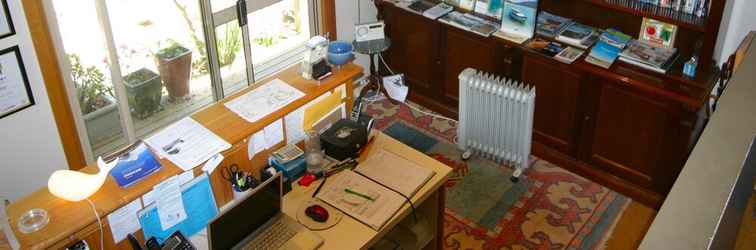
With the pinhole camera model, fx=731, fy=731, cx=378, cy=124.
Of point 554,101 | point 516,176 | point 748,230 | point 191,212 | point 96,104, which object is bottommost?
point 516,176

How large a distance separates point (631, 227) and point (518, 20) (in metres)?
1.40

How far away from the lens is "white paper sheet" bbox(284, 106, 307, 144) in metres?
3.32

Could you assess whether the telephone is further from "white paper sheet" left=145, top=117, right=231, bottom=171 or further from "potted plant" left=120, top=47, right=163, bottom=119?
"potted plant" left=120, top=47, right=163, bottom=119

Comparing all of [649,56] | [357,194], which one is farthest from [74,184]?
[649,56]

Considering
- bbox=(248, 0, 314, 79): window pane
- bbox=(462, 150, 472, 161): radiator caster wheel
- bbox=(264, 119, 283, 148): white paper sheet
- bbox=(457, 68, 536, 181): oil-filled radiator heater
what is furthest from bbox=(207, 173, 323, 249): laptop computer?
bbox=(248, 0, 314, 79): window pane

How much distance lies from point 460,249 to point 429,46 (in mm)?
1605

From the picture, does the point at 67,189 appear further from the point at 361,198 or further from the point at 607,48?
the point at 607,48

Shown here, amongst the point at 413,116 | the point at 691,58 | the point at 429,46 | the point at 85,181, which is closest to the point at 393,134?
the point at 413,116

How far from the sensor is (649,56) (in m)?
4.15

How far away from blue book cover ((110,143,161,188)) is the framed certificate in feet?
3.59

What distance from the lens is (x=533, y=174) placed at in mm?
4676

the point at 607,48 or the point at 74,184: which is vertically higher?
the point at 74,184

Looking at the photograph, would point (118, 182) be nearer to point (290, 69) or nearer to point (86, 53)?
point (290, 69)

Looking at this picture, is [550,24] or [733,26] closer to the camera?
[733,26]
